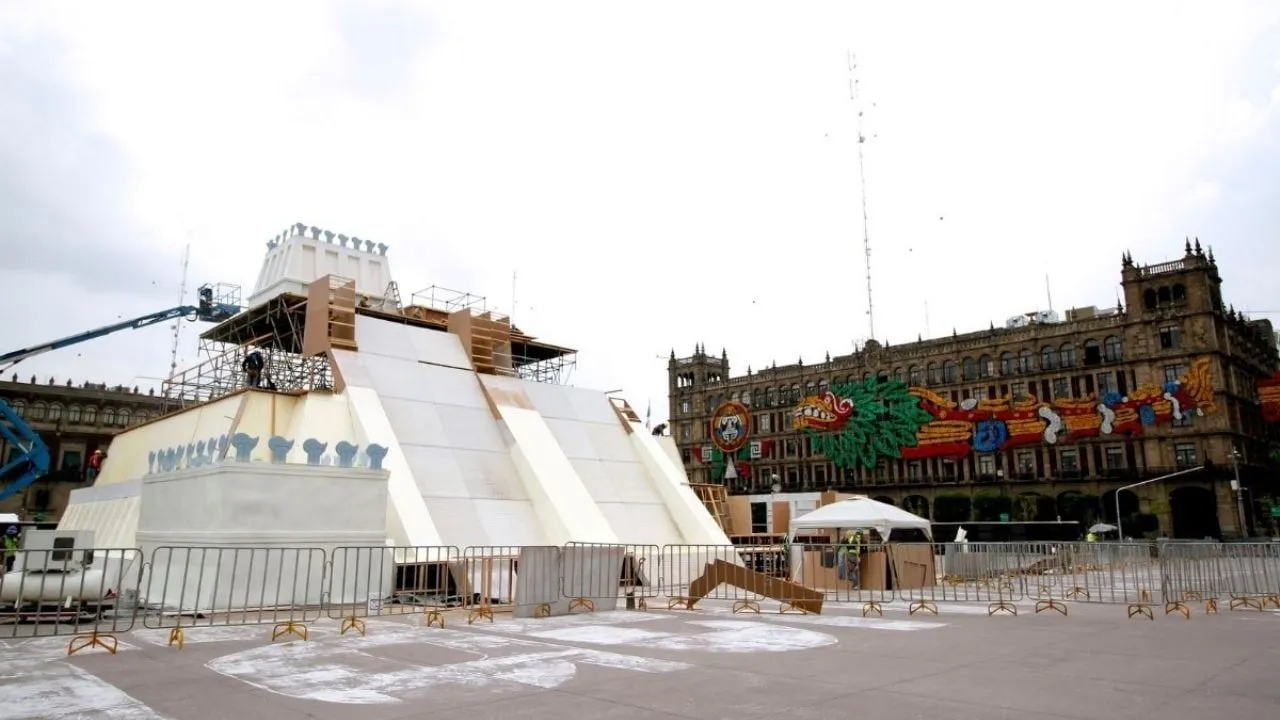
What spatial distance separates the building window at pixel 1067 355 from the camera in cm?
6788

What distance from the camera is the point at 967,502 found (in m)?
69.9

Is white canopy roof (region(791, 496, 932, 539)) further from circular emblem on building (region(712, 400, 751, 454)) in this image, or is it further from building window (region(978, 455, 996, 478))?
circular emblem on building (region(712, 400, 751, 454))

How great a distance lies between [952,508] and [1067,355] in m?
16.2

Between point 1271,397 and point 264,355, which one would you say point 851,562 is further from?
point 1271,397

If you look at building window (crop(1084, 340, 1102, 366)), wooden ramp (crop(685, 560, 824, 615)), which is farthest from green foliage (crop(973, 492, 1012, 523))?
wooden ramp (crop(685, 560, 824, 615))

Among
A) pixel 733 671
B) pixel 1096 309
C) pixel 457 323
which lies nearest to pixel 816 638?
pixel 733 671

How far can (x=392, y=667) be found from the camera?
27.3 ft

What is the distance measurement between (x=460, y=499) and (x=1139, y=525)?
191 feet

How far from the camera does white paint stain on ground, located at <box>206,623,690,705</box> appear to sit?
7227 millimetres

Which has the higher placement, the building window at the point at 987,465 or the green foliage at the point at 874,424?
the green foliage at the point at 874,424

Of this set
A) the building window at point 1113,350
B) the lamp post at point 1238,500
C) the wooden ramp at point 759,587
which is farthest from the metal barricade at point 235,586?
the building window at point 1113,350

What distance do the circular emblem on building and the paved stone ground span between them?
65.0 meters

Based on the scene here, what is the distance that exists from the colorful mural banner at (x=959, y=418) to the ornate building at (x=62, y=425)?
61.7 m

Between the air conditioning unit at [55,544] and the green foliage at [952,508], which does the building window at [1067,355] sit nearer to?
the green foliage at [952,508]
